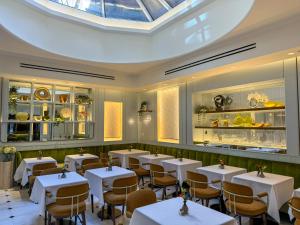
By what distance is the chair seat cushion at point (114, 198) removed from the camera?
3.57 metres

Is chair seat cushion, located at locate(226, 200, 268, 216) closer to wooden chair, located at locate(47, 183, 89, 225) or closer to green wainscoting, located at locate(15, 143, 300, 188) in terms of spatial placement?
green wainscoting, located at locate(15, 143, 300, 188)

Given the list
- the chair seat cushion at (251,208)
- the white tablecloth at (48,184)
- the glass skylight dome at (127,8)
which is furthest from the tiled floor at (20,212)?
the glass skylight dome at (127,8)

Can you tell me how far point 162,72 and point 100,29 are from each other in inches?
86.6

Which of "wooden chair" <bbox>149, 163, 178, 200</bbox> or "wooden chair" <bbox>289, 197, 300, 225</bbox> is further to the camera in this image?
"wooden chair" <bbox>149, 163, 178, 200</bbox>

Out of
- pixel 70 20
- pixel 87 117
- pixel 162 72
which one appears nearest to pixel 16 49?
pixel 70 20

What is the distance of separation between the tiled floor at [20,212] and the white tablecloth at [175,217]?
1.50m

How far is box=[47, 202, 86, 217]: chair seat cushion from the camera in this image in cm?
309

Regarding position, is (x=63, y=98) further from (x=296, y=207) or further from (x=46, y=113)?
(x=296, y=207)

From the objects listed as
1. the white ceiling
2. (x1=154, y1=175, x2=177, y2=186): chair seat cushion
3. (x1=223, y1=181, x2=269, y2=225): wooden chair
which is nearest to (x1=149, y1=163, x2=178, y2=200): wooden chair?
(x1=154, y1=175, x2=177, y2=186): chair seat cushion

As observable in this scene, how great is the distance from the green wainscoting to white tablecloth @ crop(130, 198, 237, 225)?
2759 millimetres

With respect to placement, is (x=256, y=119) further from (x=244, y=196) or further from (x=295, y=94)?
(x=244, y=196)

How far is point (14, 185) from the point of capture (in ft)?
19.5

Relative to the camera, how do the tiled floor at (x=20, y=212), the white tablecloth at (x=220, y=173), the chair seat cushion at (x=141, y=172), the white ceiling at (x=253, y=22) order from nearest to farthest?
the white ceiling at (x=253, y=22)
the tiled floor at (x=20, y=212)
the white tablecloth at (x=220, y=173)
the chair seat cushion at (x=141, y=172)

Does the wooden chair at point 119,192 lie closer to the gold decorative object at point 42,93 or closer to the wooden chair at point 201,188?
the wooden chair at point 201,188
